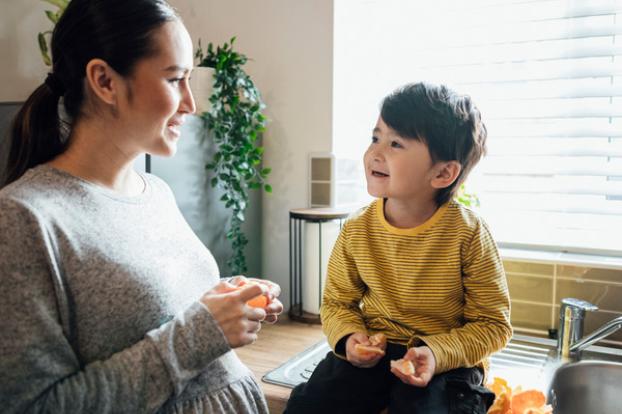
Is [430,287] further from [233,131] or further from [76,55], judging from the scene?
[233,131]

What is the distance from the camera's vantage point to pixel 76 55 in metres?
0.91

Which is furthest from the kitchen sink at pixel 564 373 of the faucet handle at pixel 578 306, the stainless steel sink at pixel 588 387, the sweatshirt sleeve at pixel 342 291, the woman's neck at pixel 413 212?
the woman's neck at pixel 413 212

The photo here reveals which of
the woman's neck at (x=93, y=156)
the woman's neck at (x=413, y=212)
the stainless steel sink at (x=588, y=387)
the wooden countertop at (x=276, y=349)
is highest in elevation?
the woman's neck at (x=93, y=156)

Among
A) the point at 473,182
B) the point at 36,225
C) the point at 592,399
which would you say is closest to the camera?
the point at 36,225

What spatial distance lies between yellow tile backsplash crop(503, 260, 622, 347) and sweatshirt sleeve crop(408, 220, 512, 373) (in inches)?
26.7

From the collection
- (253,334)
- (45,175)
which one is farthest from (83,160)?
(253,334)

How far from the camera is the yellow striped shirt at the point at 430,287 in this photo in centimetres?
115

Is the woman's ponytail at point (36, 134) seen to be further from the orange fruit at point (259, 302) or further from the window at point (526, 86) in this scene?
the window at point (526, 86)

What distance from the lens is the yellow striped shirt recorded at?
1.15m

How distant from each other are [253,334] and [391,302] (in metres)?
0.41

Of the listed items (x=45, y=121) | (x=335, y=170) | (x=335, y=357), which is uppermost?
(x=45, y=121)

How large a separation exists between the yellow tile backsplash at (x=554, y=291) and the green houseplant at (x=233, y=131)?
893 millimetres

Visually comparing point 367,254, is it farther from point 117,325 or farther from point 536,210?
point 536,210

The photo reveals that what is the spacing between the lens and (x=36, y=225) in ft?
2.58
